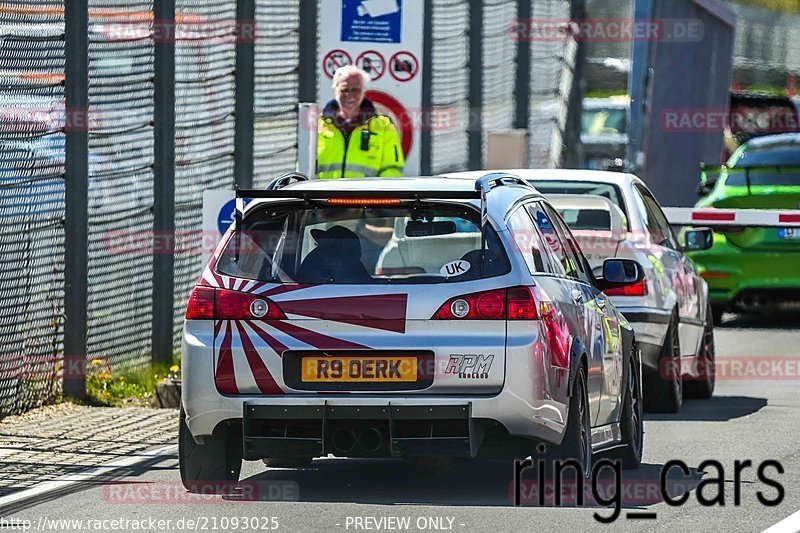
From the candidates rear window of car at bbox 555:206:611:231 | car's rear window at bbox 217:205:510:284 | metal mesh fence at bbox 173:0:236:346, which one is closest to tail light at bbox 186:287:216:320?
car's rear window at bbox 217:205:510:284

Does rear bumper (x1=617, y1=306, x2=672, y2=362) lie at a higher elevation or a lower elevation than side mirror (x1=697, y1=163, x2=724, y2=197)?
lower

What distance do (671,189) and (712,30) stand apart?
1778mm

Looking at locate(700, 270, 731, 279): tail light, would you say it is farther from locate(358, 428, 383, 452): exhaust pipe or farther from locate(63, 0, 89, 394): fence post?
locate(358, 428, 383, 452): exhaust pipe

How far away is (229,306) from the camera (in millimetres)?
9047

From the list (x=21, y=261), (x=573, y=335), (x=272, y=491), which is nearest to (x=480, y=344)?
(x=573, y=335)

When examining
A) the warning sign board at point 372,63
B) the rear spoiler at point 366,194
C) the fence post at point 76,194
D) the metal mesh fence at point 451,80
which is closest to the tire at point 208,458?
the rear spoiler at point 366,194

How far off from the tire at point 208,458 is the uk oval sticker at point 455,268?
1193 mm

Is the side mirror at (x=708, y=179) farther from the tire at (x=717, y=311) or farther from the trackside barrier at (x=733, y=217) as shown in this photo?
the trackside barrier at (x=733, y=217)

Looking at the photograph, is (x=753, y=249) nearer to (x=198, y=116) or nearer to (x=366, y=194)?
(x=198, y=116)

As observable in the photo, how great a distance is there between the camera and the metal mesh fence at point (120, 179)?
1419cm

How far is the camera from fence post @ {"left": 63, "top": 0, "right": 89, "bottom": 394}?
43.4 feet

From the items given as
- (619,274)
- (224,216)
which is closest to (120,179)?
(224,216)

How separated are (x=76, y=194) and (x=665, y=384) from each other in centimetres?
407

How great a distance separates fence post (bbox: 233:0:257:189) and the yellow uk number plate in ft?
24.1
